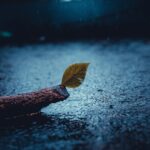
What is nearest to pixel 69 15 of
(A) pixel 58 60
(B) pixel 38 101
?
(A) pixel 58 60

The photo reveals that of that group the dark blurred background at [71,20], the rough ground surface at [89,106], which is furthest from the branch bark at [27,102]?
the dark blurred background at [71,20]

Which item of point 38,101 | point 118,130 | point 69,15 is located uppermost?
point 69,15

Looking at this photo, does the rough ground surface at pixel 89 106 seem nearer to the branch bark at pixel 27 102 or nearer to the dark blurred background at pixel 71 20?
the branch bark at pixel 27 102

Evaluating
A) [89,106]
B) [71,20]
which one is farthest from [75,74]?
[71,20]

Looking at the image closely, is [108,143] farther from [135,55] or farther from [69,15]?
[69,15]

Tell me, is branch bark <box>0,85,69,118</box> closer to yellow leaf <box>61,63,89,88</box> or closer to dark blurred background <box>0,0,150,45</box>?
yellow leaf <box>61,63,89,88</box>

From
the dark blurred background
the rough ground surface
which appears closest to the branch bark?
the rough ground surface
